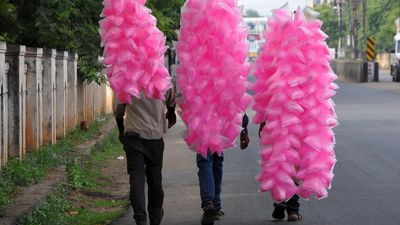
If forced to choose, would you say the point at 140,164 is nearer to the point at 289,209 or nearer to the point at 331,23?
the point at 289,209

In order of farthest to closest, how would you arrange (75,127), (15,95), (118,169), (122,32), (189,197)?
(75,127) → (118,169) → (15,95) → (189,197) → (122,32)

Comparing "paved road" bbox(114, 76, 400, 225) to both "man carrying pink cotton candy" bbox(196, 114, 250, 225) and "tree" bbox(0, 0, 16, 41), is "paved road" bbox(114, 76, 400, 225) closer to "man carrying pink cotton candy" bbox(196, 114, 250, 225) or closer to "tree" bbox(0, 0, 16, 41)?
"man carrying pink cotton candy" bbox(196, 114, 250, 225)

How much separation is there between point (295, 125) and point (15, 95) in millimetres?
6195

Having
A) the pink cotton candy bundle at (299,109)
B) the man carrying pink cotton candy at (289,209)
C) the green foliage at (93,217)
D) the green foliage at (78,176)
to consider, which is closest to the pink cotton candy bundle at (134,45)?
the pink cotton candy bundle at (299,109)

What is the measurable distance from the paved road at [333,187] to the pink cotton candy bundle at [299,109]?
0.50m

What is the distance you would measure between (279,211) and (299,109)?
1.11 metres

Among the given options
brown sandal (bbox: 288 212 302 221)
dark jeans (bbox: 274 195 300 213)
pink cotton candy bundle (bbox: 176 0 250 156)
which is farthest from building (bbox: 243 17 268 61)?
brown sandal (bbox: 288 212 302 221)

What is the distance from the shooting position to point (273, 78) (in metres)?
9.65

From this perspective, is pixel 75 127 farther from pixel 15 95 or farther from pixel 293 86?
pixel 293 86

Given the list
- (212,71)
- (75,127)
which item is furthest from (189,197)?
(75,127)

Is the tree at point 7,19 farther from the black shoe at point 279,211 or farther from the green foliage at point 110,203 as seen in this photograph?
the black shoe at point 279,211

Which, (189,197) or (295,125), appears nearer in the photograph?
(295,125)

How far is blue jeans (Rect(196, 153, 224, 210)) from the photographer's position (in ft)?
31.8

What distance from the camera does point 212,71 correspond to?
9750 millimetres
